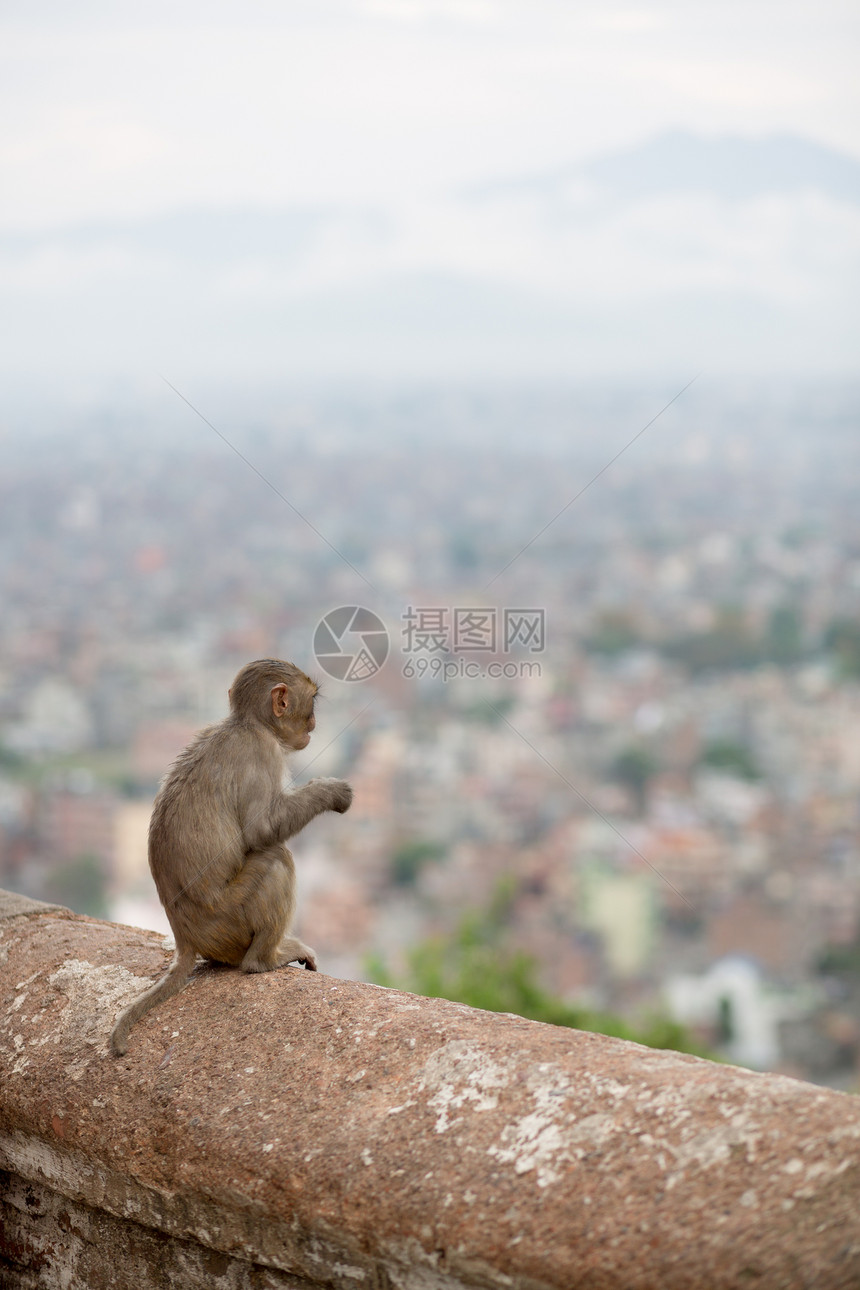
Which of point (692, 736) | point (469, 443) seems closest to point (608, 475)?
point (469, 443)

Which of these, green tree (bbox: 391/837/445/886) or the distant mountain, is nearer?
green tree (bbox: 391/837/445/886)

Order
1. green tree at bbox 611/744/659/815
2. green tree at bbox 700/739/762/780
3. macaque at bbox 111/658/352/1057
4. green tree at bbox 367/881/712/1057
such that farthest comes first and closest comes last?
green tree at bbox 700/739/762/780, green tree at bbox 611/744/659/815, green tree at bbox 367/881/712/1057, macaque at bbox 111/658/352/1057

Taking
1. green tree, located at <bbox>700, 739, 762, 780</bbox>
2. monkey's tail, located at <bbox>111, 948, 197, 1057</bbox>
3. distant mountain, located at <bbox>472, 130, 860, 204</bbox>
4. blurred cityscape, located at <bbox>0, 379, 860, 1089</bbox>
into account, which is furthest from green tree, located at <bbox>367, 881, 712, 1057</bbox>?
distant mountain, located at <bbox>472, 130, 860, 204</bbox>

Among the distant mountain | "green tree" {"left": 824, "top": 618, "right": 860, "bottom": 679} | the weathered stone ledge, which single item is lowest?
the weathered stone ledge

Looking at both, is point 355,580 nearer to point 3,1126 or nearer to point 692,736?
point 692,736

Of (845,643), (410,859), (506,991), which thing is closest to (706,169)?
(845,643)

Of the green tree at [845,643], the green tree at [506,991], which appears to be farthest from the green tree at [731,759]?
the green tree at [506,991]

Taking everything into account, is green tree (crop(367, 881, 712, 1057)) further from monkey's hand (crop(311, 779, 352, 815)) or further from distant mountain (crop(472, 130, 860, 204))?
distant mountain (crop(472, 130, 860, 204))

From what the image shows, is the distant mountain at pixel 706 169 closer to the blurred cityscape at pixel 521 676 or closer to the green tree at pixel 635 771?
the blurred cityscape at pixel 521 676
